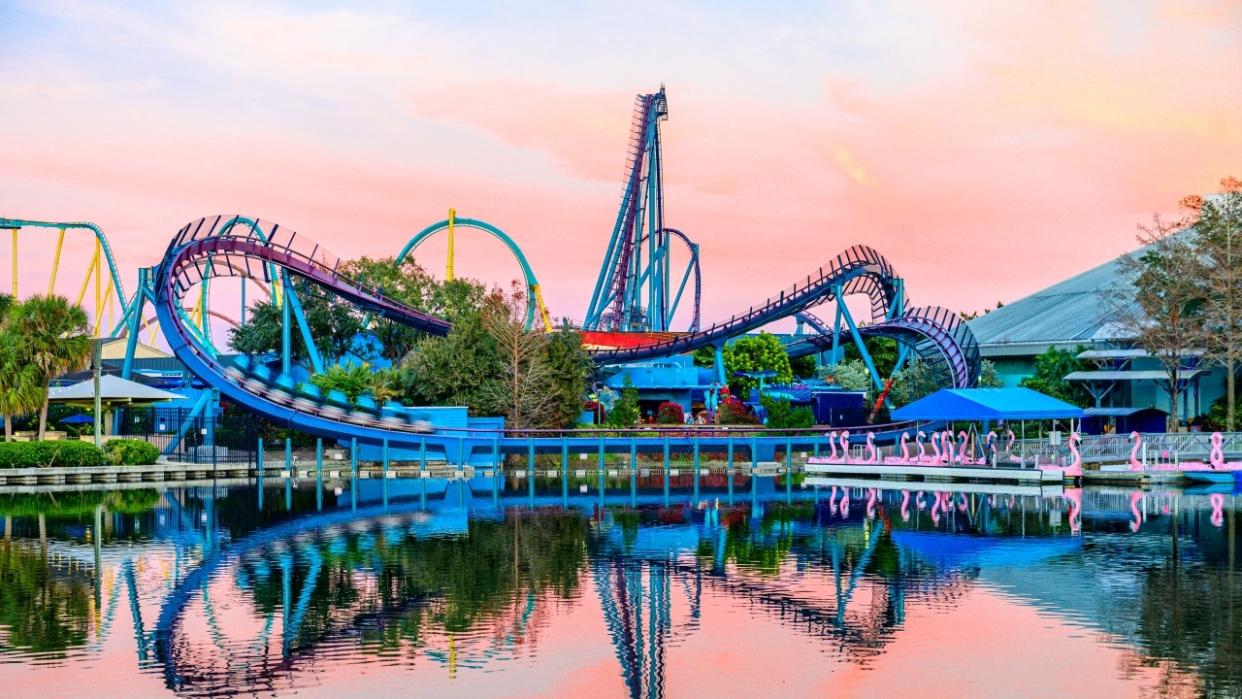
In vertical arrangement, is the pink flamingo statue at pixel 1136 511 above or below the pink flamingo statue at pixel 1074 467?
below

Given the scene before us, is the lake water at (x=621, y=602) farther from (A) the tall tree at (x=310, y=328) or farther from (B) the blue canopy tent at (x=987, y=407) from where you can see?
(A) the tall tree at (x=310, y=328)

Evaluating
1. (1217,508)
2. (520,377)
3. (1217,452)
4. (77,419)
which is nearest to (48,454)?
(77,419)

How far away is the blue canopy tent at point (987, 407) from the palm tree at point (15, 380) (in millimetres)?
26579

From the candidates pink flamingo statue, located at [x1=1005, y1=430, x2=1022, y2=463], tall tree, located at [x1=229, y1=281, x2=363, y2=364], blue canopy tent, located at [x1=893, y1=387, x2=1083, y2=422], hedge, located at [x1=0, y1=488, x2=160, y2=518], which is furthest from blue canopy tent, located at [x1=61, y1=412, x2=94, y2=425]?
pink flamingo statue, located at [x1=1005, y1=430, x2=1022, y2=463]

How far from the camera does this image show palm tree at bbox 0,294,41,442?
4672 cm

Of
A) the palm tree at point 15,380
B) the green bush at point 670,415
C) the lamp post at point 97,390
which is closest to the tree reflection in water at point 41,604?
the palm tree at point 15,380

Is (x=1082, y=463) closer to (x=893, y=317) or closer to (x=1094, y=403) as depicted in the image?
(x=1094, y=403)

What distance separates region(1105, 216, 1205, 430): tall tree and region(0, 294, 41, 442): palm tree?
1514 inches

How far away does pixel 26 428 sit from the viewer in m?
56.5

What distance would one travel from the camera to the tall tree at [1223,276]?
53.8 metres

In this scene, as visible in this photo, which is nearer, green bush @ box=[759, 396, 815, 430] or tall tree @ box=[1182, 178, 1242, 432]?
tall tree @ box=[1182, 178, 1242, 432]

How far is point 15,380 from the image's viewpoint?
4694 cm

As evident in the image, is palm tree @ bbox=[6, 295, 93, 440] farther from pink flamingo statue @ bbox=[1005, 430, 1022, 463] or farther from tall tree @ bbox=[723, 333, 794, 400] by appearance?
pink flamingo statue @ bbox=[1005, 430, 1022, 463]

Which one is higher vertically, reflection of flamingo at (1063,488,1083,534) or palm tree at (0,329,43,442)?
palm tree at (0,329,43,442)
